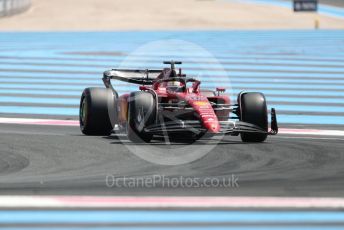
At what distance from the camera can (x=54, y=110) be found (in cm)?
1603

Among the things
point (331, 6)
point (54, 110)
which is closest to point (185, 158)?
point (54, 110)

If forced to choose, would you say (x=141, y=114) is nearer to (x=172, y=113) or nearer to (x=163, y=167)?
(x=172, y=113)

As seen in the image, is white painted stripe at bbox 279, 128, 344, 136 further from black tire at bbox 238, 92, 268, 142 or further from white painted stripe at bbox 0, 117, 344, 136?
black tire at bbox 238, 92, 268, 142

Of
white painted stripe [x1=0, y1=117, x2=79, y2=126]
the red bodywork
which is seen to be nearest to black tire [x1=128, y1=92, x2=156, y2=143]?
the red bodywork

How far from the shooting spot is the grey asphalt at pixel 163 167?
7.90 meters

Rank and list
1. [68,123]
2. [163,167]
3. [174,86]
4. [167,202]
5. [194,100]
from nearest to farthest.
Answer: [167,202] < [163,167] < [194,100] < [174,86] < [68,123]

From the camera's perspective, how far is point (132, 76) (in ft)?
41.9

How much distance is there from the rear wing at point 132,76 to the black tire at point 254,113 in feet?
5.84

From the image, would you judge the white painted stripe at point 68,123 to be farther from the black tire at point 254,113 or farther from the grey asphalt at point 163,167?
the black tire at point 254,113

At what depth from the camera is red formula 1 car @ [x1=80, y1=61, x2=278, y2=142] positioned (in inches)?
425

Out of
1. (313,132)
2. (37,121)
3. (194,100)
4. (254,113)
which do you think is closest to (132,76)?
(194,100)

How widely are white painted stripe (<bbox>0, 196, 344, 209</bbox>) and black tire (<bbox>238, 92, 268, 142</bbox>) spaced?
12.0ft

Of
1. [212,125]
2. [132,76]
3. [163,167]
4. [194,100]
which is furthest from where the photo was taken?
[132,76]

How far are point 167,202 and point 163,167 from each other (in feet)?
5.89
